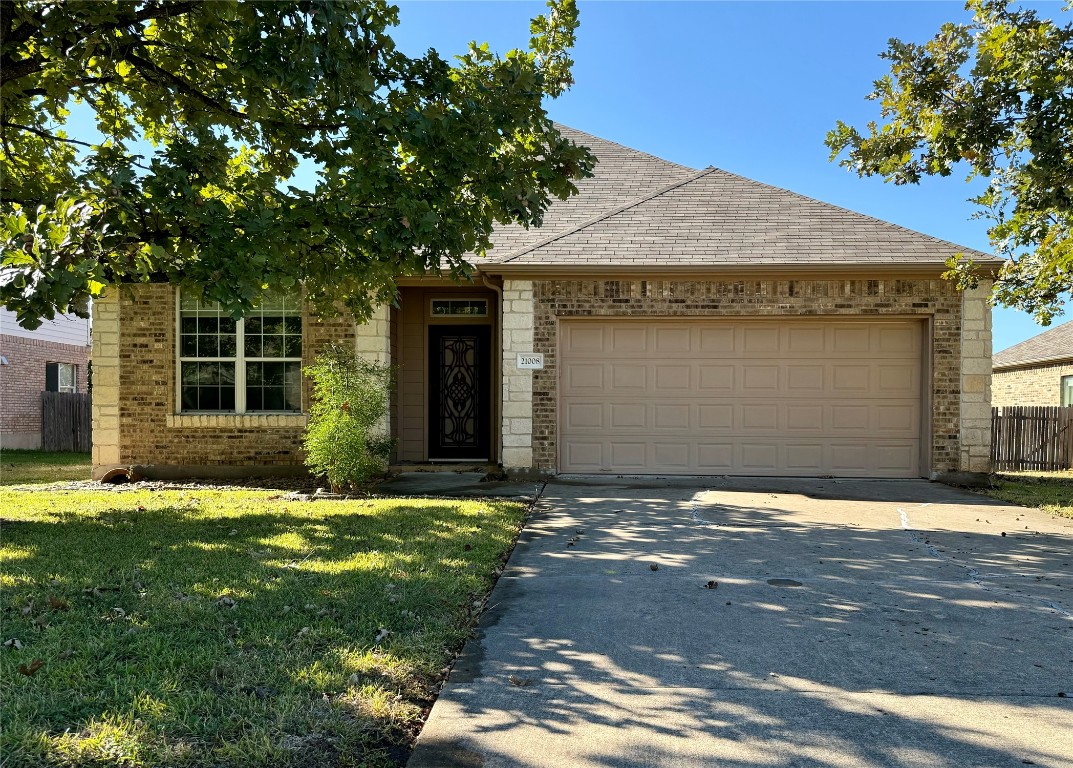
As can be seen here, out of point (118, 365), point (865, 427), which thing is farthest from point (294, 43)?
point (865, 427)

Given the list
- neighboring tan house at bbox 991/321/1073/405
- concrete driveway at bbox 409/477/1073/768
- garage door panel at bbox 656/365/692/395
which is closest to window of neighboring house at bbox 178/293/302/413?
garage door panel at bbox 656/365/692/395

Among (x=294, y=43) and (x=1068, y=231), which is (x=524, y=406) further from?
(x=1068, y=231)

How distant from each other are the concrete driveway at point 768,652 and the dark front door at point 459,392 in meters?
5.65

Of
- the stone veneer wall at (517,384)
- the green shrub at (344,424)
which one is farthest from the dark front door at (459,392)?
the green shrub at (344,424)

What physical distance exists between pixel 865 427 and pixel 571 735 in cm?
968

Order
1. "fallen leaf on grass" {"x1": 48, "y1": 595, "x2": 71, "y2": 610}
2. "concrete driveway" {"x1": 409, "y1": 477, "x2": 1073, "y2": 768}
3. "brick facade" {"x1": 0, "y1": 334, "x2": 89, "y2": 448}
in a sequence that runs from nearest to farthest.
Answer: "concrete driveway" {"x1": 409, "y1": 477, "x2": 1073, "y2": 768} → "fallen leaf on grass" {"x1": 48, "y1": 595, "x2": 71, "y2": 610} → "brick facade" {"x1": 0, "y1": 334, "x2": 89, "y2": 448}

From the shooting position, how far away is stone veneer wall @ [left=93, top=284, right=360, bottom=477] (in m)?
11.2

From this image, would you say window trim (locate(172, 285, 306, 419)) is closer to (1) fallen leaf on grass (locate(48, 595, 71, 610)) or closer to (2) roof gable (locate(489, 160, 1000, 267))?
(2) roof gable (locate(489, 160, 1000, 267))

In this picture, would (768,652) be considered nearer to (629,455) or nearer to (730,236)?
(629,455)

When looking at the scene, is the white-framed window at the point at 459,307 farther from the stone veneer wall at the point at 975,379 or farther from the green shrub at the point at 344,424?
the stone veneer wall at the point at 975,379

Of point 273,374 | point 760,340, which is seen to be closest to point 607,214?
point 760,340

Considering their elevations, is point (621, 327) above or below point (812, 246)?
below

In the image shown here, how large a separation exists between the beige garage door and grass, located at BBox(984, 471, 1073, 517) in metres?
1.27

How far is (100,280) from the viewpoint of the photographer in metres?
5.58
